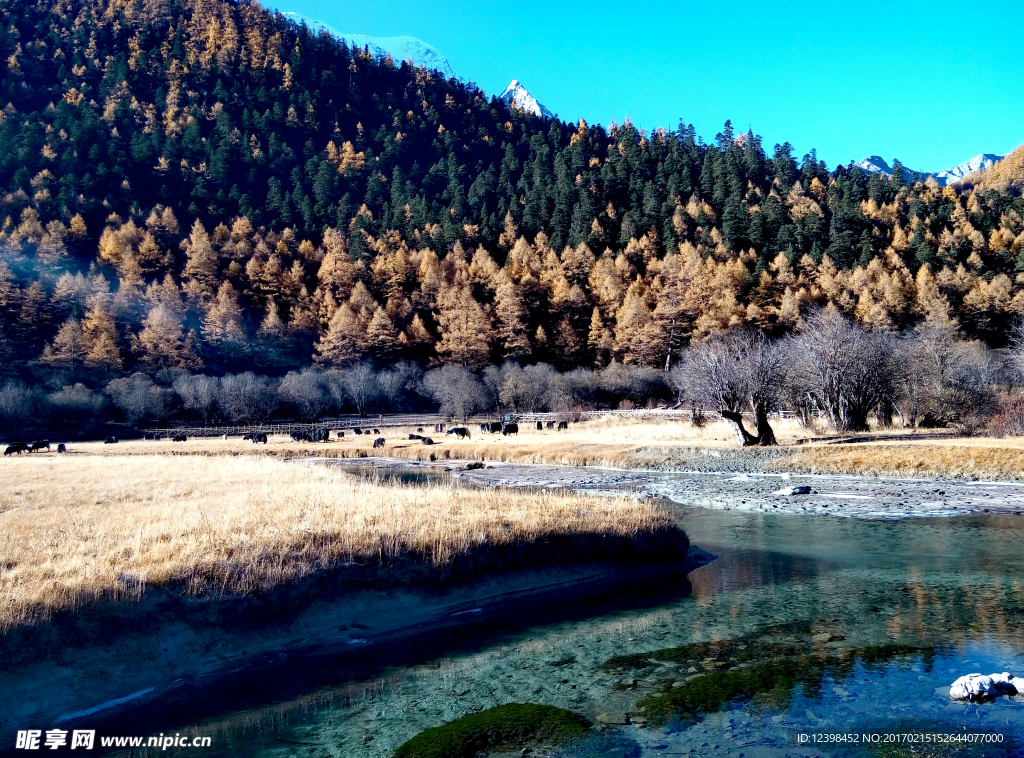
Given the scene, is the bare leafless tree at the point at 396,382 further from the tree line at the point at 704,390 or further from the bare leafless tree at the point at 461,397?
the bare leafless tree at the point at 461,397

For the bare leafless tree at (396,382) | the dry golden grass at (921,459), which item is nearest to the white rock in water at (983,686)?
the dry golden grass at (921,459)

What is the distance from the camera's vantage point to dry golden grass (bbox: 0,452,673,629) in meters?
9.98

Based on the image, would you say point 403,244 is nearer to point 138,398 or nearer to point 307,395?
point 307,395

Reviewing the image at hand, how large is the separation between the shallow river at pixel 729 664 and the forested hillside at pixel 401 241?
230 ft

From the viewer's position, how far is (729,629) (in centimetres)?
1080

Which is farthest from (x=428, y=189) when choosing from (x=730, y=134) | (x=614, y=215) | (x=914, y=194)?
(x=914, y=194)

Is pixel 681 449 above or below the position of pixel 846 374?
below

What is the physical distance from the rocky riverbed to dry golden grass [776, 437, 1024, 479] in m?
0.90

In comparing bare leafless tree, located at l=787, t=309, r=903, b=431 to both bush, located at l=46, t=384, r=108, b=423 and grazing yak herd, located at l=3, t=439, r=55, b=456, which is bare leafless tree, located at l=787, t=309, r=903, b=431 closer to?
grazing yak herd, located at l=3, t=439, r=55, b=456

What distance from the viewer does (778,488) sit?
86.8 feet

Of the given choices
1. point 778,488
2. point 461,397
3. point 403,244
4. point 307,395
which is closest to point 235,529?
point 778,488

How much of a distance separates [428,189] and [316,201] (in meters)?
29.9

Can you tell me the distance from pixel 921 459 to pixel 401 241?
11620 cm

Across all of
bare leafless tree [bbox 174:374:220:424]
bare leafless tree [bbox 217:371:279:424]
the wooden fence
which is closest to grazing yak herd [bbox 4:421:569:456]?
the wooden fence
